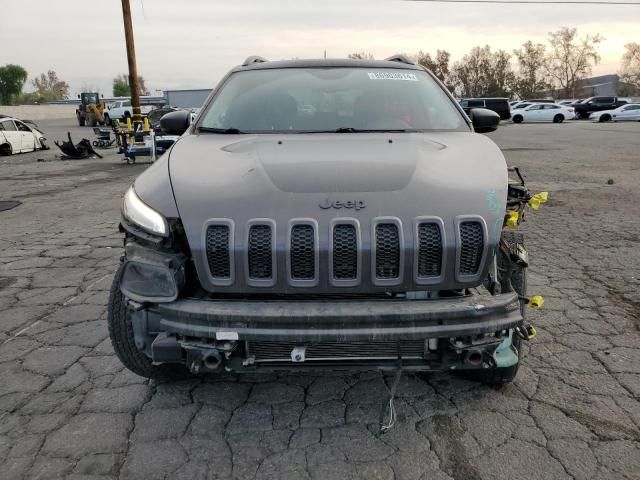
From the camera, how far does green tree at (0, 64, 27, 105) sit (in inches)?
2916

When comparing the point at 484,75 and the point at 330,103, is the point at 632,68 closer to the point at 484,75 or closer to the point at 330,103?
the point at 484,75

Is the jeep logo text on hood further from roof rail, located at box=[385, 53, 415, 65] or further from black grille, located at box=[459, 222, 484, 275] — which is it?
roof rail, located at box=[385, 53, 415, 65]

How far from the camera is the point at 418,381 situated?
9.72 ft

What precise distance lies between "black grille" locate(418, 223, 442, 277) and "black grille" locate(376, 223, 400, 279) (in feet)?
0.32

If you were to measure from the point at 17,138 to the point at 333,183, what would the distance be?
21.3 metres

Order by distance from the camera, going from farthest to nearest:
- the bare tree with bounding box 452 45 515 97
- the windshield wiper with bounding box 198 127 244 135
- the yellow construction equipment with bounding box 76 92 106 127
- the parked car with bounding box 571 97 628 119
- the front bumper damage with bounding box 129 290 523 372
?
the bare tree with bounding box 452 45 515 97 → the yellow construction equipment with bounding box 76 92 106 127 → the parked car with bounding box 571 97 628 119 → the windshield wiper with bounding box 198 127 244 135 → the front bumper damage with bounding box 129 290 523 372

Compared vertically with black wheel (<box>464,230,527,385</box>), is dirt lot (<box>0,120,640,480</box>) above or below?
below

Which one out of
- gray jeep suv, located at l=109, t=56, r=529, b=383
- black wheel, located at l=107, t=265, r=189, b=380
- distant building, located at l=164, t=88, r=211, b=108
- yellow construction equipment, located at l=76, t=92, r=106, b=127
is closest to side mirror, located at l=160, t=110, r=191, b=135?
gray jeep suv, located at l=109, t=56, r=529, b=383

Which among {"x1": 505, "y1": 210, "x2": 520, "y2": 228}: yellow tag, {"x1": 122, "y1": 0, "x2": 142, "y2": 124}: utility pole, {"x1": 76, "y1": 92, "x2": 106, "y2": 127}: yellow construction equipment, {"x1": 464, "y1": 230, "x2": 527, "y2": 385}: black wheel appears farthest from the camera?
{"x1": 76, "y1": 92, "x2": 106, "y2": 127}: yellow construction equipment

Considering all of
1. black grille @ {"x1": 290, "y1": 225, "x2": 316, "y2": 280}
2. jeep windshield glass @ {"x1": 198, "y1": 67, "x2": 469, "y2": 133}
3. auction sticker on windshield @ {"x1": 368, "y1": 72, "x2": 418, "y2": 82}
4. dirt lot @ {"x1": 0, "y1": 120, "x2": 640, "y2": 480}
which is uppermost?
auction sticker on windshield @ {"x1": 368, "y1": 72, "x2": 418, "y2": 82}

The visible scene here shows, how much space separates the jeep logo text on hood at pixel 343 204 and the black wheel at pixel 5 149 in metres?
20.8

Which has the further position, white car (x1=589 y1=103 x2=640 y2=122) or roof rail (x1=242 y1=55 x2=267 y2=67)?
white car (x1=589 y1=103 x2=640 y2=122)

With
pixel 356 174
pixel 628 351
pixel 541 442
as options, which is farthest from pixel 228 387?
pixel 628 351

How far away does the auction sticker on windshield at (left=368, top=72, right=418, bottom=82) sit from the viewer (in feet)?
12.4
